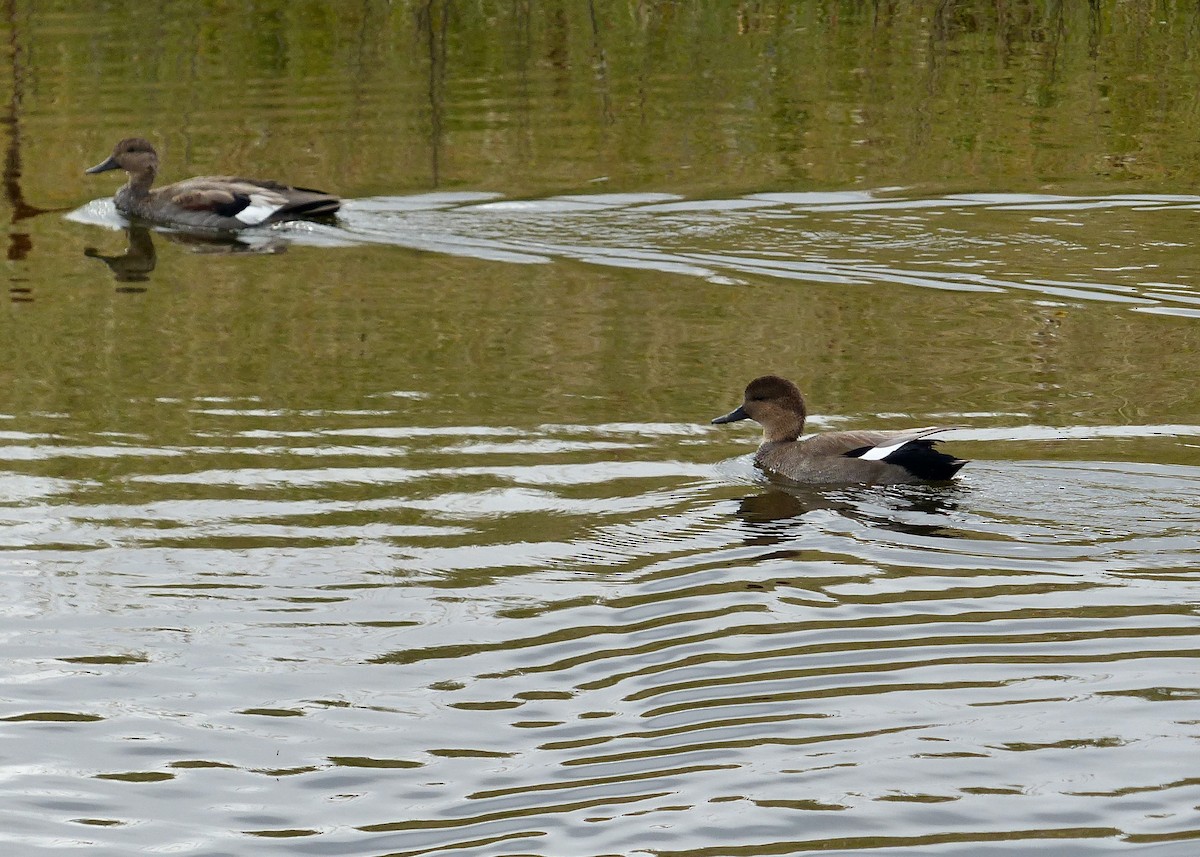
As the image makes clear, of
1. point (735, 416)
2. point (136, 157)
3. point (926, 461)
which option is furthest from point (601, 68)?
point (926, 461)

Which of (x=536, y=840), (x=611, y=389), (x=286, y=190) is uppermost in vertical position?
(x=286, y=190)

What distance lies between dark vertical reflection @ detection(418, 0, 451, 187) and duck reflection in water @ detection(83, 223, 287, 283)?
1.62 meters

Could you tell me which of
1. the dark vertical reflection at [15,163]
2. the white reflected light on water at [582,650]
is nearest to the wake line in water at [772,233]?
the dark vertical reflection at [15,163]

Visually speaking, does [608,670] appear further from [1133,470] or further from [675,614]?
[1133,470]

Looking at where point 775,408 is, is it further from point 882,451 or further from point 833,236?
point 833,236

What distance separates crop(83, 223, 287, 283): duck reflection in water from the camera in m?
13.2

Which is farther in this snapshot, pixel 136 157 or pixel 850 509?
pixel 136 157

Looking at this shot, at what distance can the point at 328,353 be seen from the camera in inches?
416

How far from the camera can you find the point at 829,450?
853 cm

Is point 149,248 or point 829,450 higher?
point 149,248

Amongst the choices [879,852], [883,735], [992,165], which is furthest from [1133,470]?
[992,165]

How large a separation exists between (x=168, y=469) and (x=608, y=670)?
318cm

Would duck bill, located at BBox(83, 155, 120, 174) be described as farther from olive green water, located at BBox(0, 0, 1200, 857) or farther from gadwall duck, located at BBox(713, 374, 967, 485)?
gadwall duck, located at BBox(713, 374, 967, 485)

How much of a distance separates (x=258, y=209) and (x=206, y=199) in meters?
0.57
